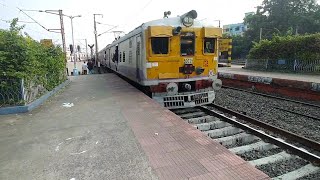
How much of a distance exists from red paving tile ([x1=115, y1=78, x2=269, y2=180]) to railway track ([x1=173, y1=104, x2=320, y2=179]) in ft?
2.98

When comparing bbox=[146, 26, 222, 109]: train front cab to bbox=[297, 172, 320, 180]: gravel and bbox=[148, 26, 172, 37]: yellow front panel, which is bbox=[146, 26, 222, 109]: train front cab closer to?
bbox=[148, 26, 172, 37]: yellow front panel

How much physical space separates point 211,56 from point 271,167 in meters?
5.31

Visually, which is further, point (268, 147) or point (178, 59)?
point (178, 59)

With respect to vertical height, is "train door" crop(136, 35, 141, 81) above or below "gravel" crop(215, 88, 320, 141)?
above

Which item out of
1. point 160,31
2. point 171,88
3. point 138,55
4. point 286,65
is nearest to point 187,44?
point 160,31

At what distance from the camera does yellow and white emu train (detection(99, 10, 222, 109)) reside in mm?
8211

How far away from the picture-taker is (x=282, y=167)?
14.5 feet

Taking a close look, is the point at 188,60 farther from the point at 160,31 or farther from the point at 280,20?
Answer: the point at 280,20

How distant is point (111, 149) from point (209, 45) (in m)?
5.95

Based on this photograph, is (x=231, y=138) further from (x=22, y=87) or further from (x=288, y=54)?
(x=288, y=54)

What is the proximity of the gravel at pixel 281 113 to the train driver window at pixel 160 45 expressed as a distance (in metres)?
3.52

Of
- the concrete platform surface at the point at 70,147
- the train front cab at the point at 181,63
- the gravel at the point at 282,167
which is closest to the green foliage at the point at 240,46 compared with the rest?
the train front cab at the point at 181,63

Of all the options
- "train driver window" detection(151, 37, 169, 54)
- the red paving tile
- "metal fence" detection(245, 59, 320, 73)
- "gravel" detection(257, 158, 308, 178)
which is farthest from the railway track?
"metal fence" detection(245, 59, 320, 73)

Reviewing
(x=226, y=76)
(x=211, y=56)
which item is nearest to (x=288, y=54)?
(x=226, y=76)
